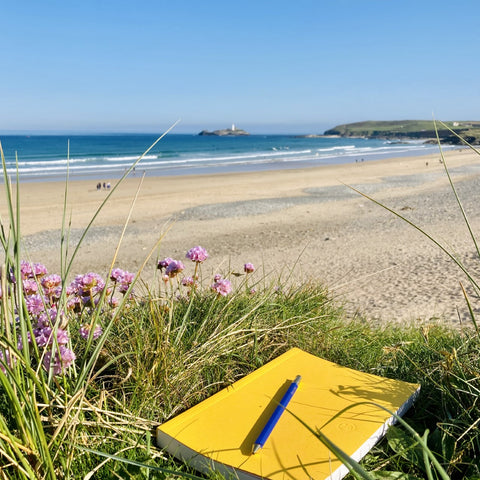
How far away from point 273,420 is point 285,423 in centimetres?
7

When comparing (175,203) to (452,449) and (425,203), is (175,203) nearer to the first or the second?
(425,203)

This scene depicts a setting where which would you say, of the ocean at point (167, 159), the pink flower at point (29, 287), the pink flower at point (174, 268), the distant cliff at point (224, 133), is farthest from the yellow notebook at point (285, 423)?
the distant cliff at point (224, 133)

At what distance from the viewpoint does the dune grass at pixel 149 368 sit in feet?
4.94

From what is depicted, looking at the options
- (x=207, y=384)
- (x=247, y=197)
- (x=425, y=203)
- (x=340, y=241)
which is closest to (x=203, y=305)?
(x=207, y=384)

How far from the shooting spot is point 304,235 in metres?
8.84

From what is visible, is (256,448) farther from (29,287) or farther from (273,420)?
(29,287)

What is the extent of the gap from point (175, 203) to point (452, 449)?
1274cm

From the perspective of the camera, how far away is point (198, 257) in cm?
261

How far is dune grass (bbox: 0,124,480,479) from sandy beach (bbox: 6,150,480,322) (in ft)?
1.79

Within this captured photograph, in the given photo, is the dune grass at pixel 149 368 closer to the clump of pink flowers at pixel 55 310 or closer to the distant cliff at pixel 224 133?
the clump of pink flowers at pixel 55 310

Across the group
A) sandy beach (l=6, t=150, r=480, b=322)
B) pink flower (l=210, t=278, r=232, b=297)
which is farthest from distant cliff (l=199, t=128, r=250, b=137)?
pink flower (l=210, t=278, r=232, b=297)

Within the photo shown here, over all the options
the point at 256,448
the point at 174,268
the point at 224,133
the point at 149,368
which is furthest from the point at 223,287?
the point at 224,133

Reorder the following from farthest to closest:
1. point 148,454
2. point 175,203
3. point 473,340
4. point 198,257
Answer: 1. point 175,203
2. point 198,257
3. point 473,340
4. point 148,454

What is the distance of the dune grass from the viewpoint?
1.51 meters
